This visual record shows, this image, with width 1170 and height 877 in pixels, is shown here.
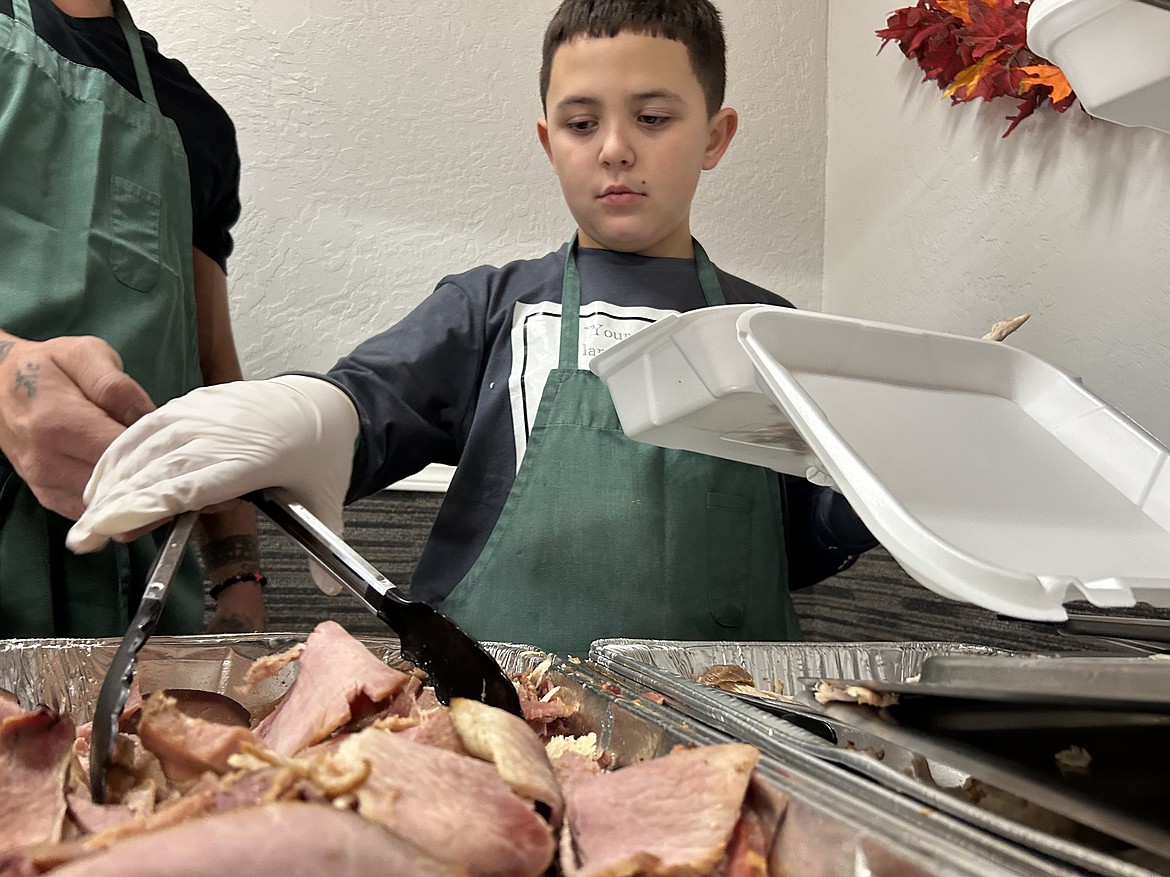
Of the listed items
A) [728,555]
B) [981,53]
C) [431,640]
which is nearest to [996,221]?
[981,53]

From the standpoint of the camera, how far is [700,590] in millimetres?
1229

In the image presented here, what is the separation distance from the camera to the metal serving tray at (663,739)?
479 millimetres

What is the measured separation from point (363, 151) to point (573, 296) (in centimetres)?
82

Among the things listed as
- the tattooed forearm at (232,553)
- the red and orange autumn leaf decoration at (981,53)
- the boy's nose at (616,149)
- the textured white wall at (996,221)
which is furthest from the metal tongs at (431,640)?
the red and orange autumn leaf decoration at (981,53)

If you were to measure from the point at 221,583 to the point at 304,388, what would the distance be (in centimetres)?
42

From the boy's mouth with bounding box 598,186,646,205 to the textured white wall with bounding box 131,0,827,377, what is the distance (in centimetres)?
71

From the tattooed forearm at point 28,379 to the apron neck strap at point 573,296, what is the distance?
631 millimetres

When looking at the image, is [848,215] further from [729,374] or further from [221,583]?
[221,583]

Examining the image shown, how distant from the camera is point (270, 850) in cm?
42

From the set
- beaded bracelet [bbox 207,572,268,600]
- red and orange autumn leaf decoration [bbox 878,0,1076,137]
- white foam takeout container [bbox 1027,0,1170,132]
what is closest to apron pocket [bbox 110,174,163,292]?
beaded bracelet [bbox 207,572,268,600]

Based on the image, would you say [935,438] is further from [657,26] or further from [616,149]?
[657,26]

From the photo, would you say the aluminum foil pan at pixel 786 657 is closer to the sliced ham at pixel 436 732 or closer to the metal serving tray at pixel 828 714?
the metal serving tray at pixel 828 714

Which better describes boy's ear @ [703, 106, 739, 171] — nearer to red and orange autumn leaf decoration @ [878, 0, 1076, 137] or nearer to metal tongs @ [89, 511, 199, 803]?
red and orange autumn leaf decoration @ [878, 0, 1076, 137]

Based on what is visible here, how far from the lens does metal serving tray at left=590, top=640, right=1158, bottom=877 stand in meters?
0.51
